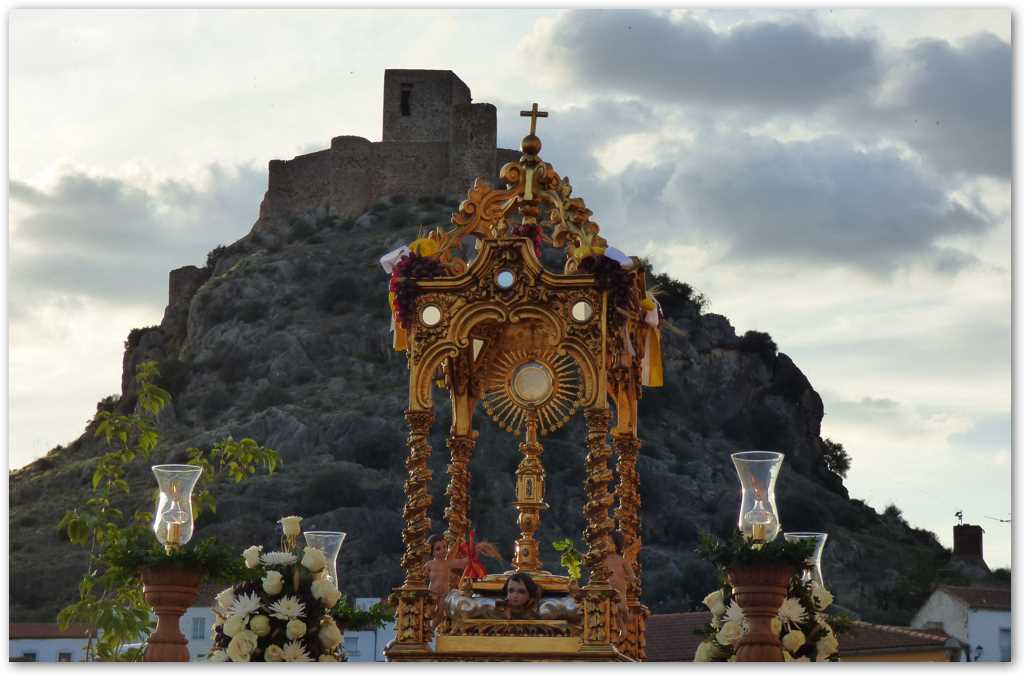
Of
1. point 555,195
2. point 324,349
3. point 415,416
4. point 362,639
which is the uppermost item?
point 324,349

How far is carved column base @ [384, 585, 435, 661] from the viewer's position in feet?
49.2

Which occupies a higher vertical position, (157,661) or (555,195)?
(555,195)

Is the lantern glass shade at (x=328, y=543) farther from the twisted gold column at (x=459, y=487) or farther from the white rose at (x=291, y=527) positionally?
the twisted gold column at (x=459, y=487)

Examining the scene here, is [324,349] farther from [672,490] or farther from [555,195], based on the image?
[555,195]

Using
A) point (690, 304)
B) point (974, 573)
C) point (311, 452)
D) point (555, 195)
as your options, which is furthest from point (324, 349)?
point (555, 195)

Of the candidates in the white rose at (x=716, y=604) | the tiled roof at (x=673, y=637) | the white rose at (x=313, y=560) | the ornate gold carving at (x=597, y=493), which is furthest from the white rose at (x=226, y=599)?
the tiled roof at (x=673, y=637)

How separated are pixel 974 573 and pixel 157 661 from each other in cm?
6129

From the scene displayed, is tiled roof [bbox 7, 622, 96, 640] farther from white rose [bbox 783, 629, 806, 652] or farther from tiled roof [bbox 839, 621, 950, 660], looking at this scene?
white rose [bbox 783, 629, 806, 652]

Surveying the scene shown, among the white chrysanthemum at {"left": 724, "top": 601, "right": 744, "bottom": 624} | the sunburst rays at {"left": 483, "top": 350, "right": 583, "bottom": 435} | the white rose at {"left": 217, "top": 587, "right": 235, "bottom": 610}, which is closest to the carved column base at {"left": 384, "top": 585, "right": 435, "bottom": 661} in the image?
the white rose at {"left": 217, "top": 587, "right": 235, "bottom": 610}

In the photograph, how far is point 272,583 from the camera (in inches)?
537

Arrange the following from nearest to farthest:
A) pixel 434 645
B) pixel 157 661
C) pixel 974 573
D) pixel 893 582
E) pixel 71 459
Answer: pixel 157 661
pixel 434 645
pixel 974 573
pixel 893 582
pixel 71 459

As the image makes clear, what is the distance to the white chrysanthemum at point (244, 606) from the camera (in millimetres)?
13602

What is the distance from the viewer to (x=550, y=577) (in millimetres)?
15648

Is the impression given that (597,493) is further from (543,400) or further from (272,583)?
(272,583)
